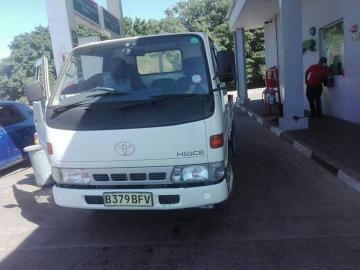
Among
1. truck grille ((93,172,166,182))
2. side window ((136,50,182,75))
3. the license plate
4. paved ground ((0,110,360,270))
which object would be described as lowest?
paved ground ((0,110,360,270))

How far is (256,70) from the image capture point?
3366 centimetres

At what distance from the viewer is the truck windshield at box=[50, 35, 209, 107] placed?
4230 millimetres

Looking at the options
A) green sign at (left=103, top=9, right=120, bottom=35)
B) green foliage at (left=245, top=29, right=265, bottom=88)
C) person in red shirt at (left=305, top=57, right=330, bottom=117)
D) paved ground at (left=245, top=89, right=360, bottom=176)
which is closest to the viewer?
paved ground at (left=245, top=89, right=360, bottom=176)

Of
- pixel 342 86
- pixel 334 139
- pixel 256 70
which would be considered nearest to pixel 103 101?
pixel 334 139

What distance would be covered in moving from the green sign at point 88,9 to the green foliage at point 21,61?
115ft

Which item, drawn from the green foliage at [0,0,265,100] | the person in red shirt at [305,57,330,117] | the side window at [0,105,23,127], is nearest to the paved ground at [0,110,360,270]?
the side window at [0,105,23,127]

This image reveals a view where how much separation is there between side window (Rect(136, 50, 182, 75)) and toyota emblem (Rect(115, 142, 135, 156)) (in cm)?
92

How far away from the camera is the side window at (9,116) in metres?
8.42

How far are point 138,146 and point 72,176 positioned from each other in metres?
0.85

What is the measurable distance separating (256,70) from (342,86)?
23.5m

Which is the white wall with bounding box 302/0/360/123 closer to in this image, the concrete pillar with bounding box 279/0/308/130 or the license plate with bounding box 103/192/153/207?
the concrete pillar with bounding box 279/0/308/130

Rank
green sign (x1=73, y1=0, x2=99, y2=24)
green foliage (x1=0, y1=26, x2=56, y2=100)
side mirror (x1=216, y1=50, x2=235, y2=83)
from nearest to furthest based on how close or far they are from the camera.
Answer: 1. side mirror (x1=216, y1=50, x2=235, y2=83)
2. green sign (x1=73, y1=0, x2=99, y2=24)
3. green foliage (x1=0, y1=26, x2=56, y2=100)

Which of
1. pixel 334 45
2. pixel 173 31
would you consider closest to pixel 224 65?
Result: pixel 334 45

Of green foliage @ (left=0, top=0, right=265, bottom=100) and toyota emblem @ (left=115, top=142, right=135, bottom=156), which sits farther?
green foliage @ (left=0, top=0, right=265, bottom=100)
